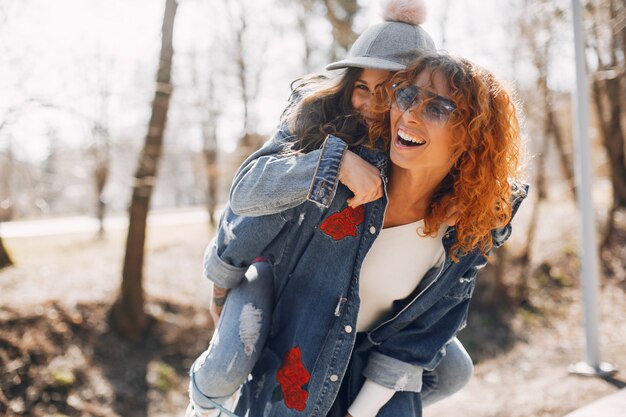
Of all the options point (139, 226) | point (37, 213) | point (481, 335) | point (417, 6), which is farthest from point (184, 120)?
point (417, 6)

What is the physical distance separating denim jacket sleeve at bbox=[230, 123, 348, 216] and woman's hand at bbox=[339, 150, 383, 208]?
0.11 feet

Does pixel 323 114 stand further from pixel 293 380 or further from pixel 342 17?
pixel 342 17

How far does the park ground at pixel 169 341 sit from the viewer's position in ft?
19.0

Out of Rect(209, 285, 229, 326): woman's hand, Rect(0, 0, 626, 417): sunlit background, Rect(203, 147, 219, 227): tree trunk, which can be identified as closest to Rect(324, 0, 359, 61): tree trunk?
Rect(0, 0, 626, 417): sunlit background

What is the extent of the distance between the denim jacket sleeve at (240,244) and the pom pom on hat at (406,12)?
0.94 meters

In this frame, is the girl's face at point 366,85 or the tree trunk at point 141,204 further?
the tree trunk at point 141,204

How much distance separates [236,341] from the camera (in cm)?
215

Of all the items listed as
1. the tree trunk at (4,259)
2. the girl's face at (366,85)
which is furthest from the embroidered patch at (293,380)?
the tree trunk at (4,259)

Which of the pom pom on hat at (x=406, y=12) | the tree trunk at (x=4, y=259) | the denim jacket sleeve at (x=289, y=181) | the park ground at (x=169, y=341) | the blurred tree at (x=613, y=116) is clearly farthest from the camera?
the blurred tree at (x=613, y=116)

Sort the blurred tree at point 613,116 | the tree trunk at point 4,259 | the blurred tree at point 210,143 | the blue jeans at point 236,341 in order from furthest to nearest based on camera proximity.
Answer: the blurred tree at point 210,143, the blurred tree at point 613,116, the tree trunk at point 4,259, the blue jeans at point 236,341

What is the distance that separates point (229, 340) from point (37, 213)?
5.14 m

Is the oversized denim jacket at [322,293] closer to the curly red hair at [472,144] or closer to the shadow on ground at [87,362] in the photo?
the curly red hair at [472,144]

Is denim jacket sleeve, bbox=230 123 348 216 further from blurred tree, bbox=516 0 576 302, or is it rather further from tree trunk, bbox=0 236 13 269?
blurred tree, bbox=516 0 576 302

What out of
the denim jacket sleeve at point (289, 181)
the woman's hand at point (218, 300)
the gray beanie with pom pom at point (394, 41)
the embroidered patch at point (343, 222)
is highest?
the gray beanie with pom pom at point (394, 41)
